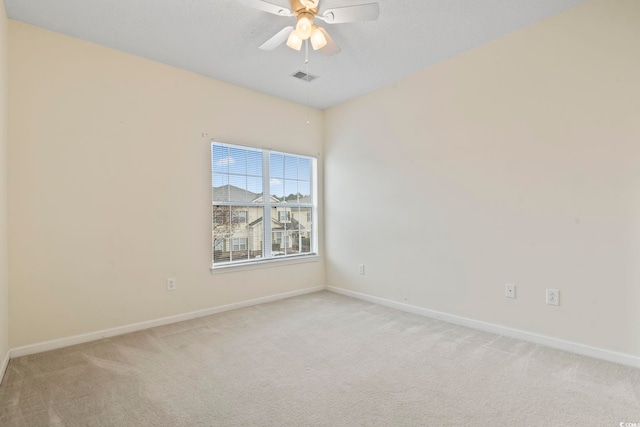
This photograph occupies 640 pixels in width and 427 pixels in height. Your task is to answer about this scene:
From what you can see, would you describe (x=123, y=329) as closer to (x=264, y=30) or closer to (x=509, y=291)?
(x=264, y=30)

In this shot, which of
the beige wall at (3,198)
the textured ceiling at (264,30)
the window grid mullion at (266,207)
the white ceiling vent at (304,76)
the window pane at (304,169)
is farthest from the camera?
the window pane at (304,169)

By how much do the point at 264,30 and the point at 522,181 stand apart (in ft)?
8.39

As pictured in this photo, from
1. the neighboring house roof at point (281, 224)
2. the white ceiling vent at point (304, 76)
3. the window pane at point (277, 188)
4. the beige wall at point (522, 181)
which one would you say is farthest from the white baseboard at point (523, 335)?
the white ceiling vent at point (304, 76)

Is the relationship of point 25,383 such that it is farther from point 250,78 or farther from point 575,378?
point 575,378

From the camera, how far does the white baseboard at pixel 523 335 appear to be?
90.1 inches

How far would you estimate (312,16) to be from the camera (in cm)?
230

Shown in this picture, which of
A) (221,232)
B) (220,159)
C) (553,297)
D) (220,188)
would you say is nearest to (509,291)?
(553,297)

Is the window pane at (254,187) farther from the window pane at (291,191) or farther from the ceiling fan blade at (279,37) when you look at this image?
the ceiling fan blade at (279,37)

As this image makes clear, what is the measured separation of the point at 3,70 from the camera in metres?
2.36

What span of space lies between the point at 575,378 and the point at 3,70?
15.0ft

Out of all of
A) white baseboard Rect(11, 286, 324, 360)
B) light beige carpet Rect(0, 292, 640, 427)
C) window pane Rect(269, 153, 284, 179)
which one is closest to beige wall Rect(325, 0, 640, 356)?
light beige carpet Rect(0, 292, 640, 427)

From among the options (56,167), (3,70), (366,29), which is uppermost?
(366,29)

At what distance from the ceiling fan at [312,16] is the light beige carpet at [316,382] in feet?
7.80

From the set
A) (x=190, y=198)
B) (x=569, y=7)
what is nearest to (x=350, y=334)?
(x=190, y=198)
